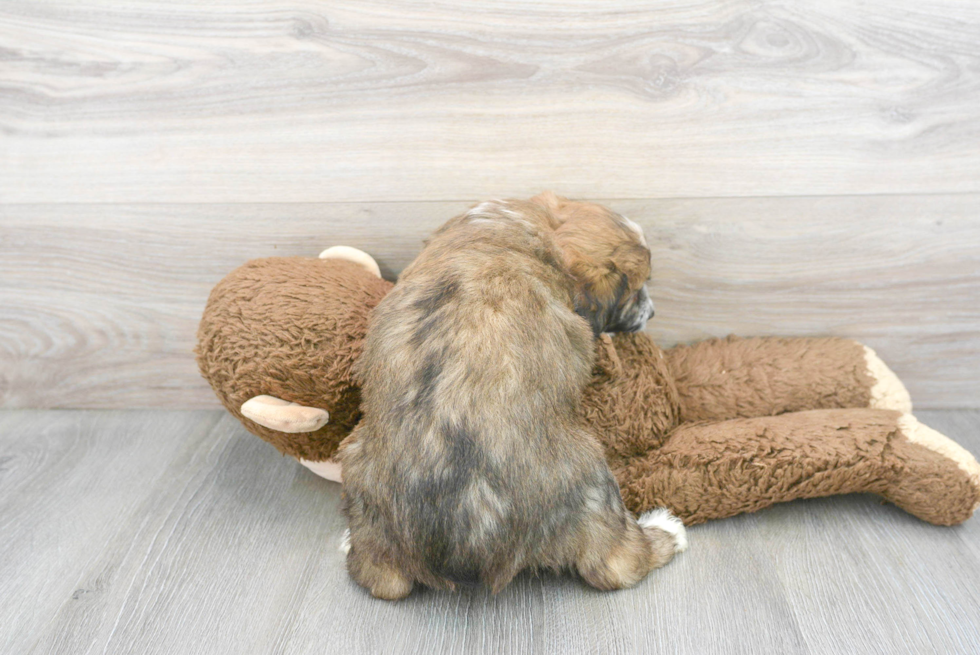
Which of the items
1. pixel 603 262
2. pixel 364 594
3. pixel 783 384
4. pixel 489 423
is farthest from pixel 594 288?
pixel 364 594

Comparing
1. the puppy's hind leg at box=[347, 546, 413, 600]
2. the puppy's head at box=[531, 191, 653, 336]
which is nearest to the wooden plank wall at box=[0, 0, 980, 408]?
the puppy's head at box=[531, 191, 653, 336]

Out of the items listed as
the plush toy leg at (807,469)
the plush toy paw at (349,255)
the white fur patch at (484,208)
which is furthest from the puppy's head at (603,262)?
the plush toy paw at (349,255)

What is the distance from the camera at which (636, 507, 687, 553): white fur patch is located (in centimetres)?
157

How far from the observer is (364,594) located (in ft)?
4.95

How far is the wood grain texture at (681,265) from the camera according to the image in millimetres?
1851

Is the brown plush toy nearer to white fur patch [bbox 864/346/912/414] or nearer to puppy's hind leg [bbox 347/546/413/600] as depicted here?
white fur patch [bbox 864/346/912/414]

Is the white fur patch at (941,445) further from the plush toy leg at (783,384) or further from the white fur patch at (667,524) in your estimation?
the white fur patch at (667,524)

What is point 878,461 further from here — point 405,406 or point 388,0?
point 388,0

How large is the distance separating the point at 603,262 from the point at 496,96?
552mm

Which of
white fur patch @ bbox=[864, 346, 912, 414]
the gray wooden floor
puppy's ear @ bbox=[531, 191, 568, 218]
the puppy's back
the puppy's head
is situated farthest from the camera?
white fur patch @ bbox=[864, 346, 912, 414]

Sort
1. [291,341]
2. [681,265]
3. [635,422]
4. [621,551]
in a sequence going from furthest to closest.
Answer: [681,265], [635,422], [291,341], [621,551]

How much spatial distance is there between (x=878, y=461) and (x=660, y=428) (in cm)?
48

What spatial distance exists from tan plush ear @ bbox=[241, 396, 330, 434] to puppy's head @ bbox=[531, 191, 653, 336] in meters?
0.63

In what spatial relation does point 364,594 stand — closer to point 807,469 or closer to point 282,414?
point 282,414
